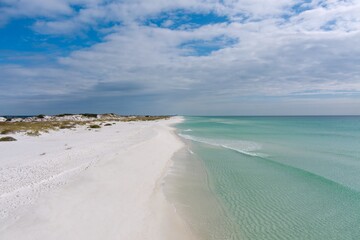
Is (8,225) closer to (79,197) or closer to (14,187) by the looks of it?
(79,197)

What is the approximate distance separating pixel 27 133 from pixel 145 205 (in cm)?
2479

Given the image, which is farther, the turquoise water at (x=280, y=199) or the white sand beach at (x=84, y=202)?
the turquoise water at (x=280, y=199)

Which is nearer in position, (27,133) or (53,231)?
(53,231)

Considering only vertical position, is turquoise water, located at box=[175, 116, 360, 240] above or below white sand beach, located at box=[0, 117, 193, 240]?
below

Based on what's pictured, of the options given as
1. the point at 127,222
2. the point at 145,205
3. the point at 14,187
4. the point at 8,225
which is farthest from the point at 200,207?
the point at 14,187

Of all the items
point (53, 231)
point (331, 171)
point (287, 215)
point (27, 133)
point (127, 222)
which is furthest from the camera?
point (27, 133)

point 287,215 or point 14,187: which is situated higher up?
point 14,187

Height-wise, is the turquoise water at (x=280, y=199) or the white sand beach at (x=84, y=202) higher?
the white sand beach at (x=84, y=202)

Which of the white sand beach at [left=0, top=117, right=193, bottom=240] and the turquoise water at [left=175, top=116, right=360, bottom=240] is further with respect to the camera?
the turquoise water at [left=175, top=116, right=360, bottom=240]

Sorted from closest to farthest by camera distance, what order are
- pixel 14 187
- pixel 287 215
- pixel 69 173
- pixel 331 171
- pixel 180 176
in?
pixel 287 215 → pixel 14 187 → pixel 69 173 → pixel 180 176 → pixel 331 171

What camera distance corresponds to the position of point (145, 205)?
8.65 metres

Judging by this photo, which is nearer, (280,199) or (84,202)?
(84,202)

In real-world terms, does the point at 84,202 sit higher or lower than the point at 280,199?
higher

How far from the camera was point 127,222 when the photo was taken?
717 centimetres
